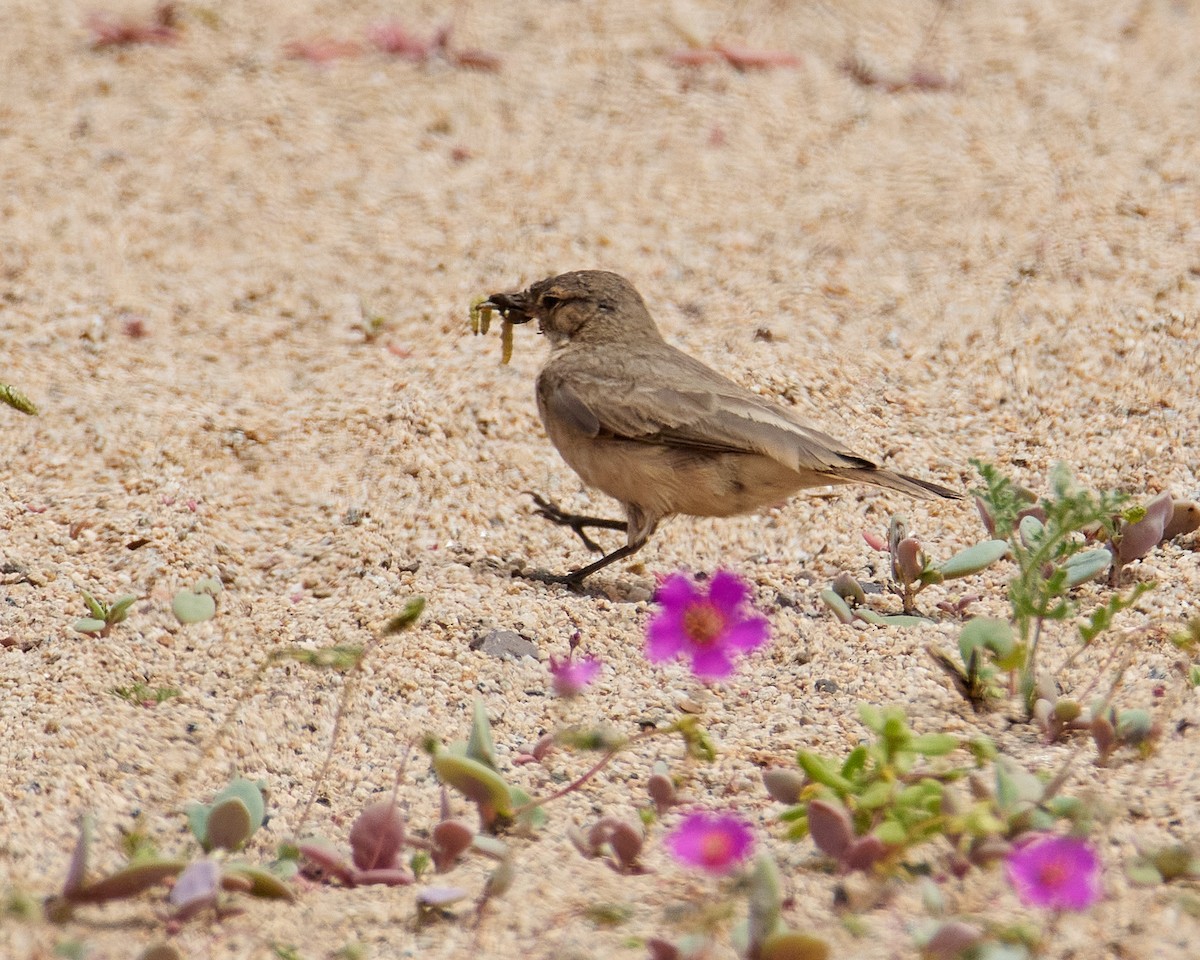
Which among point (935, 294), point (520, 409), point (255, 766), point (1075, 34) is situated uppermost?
point (1075, 34)

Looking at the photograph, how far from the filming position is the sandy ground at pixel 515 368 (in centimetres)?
325

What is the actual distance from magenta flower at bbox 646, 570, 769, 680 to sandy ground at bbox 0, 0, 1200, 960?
0.32 metres

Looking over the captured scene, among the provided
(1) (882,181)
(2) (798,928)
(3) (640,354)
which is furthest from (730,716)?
(1) (882,181)

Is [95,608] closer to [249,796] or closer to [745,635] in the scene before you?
[249,796]

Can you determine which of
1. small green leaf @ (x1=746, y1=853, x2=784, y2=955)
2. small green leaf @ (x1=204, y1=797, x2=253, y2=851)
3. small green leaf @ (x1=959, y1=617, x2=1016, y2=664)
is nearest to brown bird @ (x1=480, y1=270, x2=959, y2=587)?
small green leaf @ (x1=959, y1=617, x2=1016, y2=664)

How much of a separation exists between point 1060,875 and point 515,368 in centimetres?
359

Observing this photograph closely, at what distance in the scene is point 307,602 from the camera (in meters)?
4.37

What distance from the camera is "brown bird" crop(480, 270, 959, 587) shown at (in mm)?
4660

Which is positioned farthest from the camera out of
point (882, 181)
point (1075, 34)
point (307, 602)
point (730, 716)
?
point (1075, 34)

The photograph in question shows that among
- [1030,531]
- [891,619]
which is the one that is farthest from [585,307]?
[1030,531]

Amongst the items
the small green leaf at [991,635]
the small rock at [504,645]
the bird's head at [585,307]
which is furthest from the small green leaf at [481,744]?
the bird's head at [585,307]

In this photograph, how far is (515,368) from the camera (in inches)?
226

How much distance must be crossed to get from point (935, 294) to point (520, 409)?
5.62 feet

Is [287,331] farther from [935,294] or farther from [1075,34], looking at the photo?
[1075,34]
